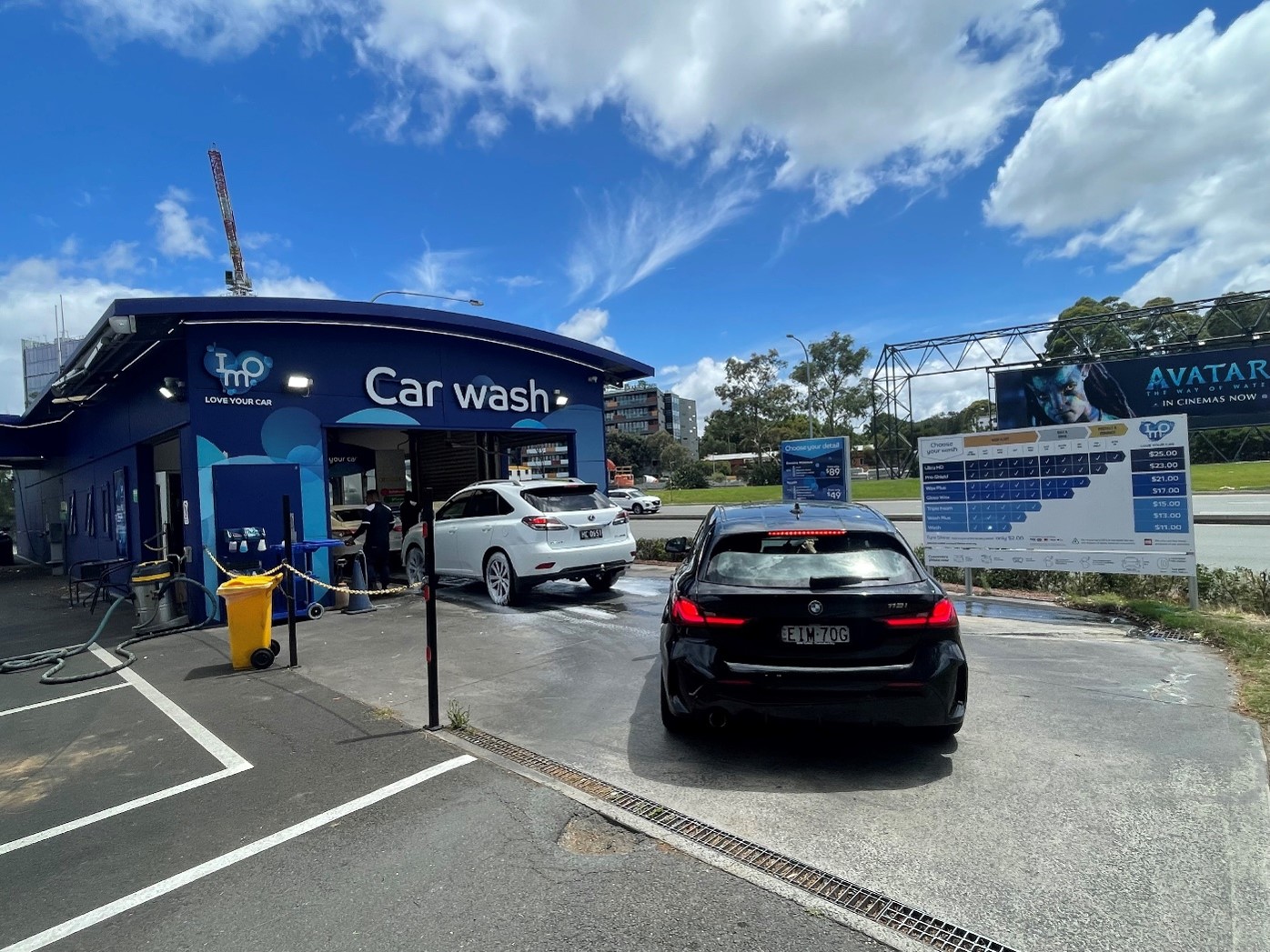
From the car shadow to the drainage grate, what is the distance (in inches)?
12.8

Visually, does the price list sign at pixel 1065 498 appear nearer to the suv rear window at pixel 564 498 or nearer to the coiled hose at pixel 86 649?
the suv rear window at pixel 564 498

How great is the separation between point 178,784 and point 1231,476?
44063 millimetres

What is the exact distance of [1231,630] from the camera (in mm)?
7059

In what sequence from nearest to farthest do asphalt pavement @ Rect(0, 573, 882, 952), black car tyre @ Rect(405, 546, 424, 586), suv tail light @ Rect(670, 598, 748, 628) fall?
asphalt pavement @ Rect(0, 573, 882, 952) → suv tail light @ Rect(670, 598, 748, 628) → black car tyre @ Rect(405, 546, 424, 586)

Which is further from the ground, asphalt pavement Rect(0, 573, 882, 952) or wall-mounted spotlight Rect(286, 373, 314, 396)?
wall-mounted spotlight Rect(286, 373, 314, 396)

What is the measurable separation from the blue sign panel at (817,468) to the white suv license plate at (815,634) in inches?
308

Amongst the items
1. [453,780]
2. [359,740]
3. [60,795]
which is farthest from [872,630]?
[60,795]

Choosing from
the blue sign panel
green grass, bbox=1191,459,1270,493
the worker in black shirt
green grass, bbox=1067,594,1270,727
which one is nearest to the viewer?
green grass, bbox=1067,594,1270,727

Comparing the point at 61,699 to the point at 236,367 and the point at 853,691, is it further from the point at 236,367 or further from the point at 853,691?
the point at 853,691

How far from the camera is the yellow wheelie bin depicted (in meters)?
7.08

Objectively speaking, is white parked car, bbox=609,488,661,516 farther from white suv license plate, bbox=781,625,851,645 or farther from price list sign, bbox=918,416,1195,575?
white suv license plate, bbox=781,625,851,645

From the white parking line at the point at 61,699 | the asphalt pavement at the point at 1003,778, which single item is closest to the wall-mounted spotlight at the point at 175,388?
the white parking line at the point at 61,699

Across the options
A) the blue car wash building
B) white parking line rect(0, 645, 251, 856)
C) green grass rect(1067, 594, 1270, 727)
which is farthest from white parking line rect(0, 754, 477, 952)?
the blue car wash building

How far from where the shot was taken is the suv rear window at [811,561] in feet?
14.2
